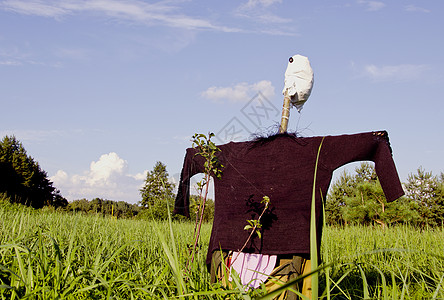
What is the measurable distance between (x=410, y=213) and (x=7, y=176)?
17264 millimetres

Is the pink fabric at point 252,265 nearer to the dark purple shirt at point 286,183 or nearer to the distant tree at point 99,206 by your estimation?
the dark purple shirt at point 286,183

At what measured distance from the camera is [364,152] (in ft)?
7.33

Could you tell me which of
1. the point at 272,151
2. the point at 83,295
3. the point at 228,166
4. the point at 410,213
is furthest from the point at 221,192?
the point at 410,213

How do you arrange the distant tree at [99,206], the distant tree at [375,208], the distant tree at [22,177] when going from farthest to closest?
Answer: the distant tree at [22,177]
the distant tree at [99,206]
the distant tree at [375,208]

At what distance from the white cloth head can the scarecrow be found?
399 millimetres

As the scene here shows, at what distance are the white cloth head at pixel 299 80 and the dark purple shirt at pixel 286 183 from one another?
0.41 meters

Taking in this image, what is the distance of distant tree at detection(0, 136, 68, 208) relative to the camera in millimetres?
18109

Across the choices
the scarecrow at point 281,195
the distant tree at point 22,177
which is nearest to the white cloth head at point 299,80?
the scarecrow at point 281,195

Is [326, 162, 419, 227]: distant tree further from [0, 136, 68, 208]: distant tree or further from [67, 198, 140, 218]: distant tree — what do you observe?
[0, 136, 68, 208]: distant tree

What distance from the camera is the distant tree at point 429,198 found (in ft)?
27.0

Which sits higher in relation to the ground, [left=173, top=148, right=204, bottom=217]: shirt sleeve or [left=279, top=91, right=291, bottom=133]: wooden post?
[left=279, top=91, right=291, bottom=133]: wooden post

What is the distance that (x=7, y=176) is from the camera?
18.1 metres

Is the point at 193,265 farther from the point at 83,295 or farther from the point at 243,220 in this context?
the point at 83,295

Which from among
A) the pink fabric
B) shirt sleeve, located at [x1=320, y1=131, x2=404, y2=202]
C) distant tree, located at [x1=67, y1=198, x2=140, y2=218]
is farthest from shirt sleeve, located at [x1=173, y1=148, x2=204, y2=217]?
distant tree, located at [x1=67, y1=198, x2=140, y2=218]
